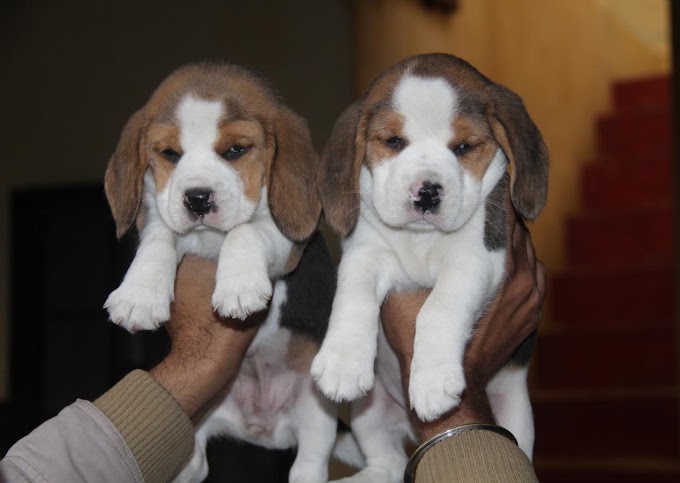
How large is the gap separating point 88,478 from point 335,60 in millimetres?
3915

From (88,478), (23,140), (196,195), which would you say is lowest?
(88,478)

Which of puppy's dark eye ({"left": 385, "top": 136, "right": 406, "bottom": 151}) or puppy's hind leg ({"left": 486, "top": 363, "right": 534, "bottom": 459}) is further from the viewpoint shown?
puppy's hind leg ({"left": 486, "top": 363, "right": 534, "bottom": 459})

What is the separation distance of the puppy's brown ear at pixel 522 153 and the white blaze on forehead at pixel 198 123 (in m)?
0.74

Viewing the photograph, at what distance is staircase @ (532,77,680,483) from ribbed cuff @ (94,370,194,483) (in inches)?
168

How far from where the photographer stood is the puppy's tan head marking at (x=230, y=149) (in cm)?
274

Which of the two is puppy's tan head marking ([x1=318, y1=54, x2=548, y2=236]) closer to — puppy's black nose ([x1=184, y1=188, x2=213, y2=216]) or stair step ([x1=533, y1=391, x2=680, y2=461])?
puppy's black nose ([x1=184, y1=188, x2=213, y2=216])

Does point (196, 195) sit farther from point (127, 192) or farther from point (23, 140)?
A: point (23, 140)

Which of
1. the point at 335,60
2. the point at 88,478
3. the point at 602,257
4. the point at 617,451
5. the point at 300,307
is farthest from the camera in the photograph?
the point at 602,257

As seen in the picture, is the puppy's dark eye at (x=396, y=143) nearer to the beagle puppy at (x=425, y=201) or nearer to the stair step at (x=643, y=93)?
the beagle puppy at (x=425, y=201)

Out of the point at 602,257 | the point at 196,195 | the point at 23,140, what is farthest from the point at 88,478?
the point at 602,257

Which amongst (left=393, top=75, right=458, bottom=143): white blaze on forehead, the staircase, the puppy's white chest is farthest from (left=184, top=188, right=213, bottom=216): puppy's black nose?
the staircase

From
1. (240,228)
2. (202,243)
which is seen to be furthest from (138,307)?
(202,243)

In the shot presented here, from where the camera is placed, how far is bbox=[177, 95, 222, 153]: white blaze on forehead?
270cm

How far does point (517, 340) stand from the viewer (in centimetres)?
288
